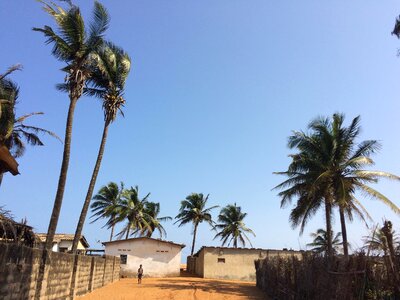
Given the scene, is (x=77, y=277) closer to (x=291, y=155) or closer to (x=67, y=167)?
(x=67, y=167)

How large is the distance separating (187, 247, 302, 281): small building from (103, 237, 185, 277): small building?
401cm

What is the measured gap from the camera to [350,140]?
23.6 meters

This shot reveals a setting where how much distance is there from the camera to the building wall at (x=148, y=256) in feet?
120

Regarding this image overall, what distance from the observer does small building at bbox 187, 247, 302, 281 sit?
34188 millimetres

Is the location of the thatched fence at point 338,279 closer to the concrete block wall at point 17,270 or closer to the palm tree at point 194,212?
the concrete block wall at point 17,270

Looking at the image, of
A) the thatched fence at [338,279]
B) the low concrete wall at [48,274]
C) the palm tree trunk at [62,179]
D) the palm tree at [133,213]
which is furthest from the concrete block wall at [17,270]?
the palm tree at [133,213]

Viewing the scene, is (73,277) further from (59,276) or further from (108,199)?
(108,199)

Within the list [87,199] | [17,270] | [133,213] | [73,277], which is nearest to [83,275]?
[73,277]

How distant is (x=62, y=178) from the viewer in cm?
1658

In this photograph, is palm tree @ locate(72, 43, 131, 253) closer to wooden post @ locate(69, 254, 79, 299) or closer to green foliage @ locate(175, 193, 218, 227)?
wooden post @ locate(69, 254, 79, 299)

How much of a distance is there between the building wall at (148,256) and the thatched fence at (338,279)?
68.9 ft

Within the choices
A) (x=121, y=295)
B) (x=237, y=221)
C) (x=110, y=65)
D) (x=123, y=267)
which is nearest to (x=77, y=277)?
(x=121, y=295)

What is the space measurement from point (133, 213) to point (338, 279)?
127ft

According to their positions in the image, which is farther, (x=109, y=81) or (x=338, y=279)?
(x=109, y=81)
